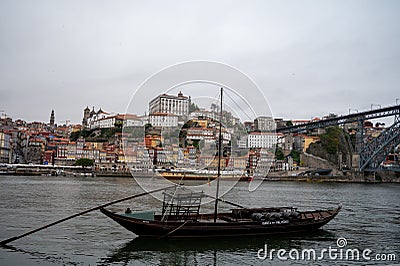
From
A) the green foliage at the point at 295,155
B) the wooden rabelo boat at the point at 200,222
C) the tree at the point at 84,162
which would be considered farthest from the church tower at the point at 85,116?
the wooden rabelo boat at the point at 200,222

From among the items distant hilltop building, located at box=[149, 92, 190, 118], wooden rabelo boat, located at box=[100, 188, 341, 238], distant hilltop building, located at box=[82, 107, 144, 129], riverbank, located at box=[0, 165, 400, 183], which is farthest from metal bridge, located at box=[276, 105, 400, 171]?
distant hilltop building, located at box=[149, 92, 190, 118]

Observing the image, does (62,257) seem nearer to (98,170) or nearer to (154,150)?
(154,150)

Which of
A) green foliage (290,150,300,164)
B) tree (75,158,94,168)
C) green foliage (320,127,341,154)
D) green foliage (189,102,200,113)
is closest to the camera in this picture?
green foliage (189,102,200,113)

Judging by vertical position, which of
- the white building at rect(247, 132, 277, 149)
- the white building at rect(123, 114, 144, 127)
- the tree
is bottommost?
the tree

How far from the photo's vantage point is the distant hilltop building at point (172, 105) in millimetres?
7887

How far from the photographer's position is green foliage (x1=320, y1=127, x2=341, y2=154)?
211 feet

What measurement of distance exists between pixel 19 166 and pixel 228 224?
5495 centimetres

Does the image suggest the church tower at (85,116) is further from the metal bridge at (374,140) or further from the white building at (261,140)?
the white building at (261,140)

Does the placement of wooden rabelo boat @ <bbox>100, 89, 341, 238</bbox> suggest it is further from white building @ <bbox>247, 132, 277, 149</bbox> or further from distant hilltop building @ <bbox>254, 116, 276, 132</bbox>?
white building @ <bbox>247, 132, 277, 149</bbox>

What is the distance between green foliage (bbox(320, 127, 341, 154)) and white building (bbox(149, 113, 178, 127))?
5972 centimetres

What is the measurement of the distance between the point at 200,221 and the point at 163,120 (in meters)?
3.08

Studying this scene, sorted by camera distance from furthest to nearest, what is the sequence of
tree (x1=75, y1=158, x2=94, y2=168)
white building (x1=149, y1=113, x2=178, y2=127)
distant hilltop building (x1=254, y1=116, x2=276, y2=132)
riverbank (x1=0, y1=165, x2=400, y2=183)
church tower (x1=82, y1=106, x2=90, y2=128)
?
church tower (x1=82, y1=106, x2=90, y2=128)
tree (x1=75, y1=158, x2=94, y2=168)
riverbank (x1=0, y1=165, x2=400, y2=183)
distant hilltop building (x1=254, y1=116, x2=276, y2=132)
white building (x1=149, y1=113, x2=178, y2=127)

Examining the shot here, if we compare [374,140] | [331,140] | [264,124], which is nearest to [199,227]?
[264,124]

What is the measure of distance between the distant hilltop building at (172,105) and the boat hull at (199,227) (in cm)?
260
